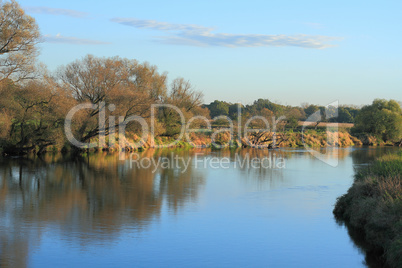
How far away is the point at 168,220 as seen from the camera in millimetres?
14656

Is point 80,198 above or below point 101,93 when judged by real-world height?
below

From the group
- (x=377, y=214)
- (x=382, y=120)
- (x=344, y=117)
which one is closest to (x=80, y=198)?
(x=377, y=214)

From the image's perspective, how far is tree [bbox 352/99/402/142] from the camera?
69531 millimetres

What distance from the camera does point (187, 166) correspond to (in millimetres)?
31625

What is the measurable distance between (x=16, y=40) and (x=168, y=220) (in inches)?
Result: 1076

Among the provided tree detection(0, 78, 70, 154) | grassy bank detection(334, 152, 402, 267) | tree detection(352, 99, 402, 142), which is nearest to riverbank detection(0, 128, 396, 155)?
tree detection(0, 78, 70, 154)

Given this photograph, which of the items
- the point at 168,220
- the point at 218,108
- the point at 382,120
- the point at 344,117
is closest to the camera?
the point at 168,220

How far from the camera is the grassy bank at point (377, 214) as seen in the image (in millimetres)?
10484

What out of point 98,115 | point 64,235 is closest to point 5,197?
point 64,235

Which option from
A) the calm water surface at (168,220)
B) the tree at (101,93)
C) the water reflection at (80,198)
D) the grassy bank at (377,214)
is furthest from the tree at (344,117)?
the grassy bank at (377,214)

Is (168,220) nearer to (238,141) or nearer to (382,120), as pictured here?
(238,141)

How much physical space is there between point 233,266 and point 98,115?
32.8m

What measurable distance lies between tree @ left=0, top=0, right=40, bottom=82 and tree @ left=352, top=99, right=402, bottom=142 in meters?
52.7

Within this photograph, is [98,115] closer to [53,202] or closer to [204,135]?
[204,135]
